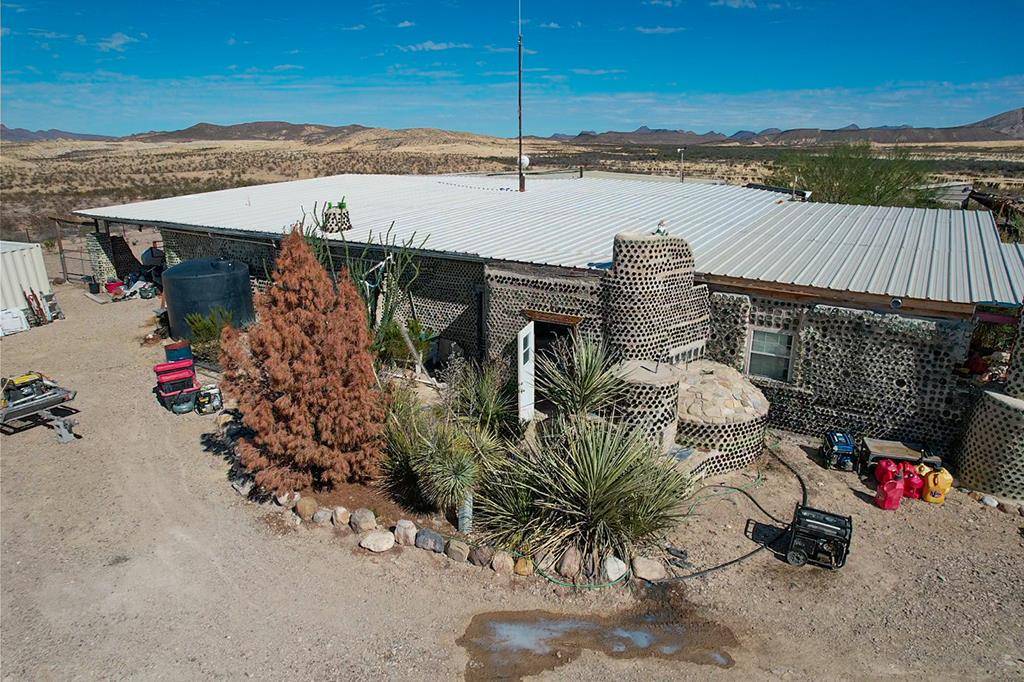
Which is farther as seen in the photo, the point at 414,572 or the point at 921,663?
the point at 414,572

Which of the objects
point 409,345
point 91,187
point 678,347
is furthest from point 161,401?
point 91,187

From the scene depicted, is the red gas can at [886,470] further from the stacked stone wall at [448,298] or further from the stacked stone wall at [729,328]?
the stacked stone wall at [448,298]

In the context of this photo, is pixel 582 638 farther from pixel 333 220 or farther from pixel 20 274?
pixel 20 274

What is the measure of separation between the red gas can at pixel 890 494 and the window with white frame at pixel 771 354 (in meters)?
2.72

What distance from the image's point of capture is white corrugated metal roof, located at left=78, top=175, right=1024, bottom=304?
12594 mm

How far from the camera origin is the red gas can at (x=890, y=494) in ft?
32.8

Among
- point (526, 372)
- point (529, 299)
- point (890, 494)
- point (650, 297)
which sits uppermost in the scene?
point (650, 297)

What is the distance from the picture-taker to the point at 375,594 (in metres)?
8.33

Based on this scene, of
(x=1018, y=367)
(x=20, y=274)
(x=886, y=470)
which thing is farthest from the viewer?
(x=20, y=274)

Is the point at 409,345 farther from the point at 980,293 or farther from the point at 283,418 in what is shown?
the point at 980,293

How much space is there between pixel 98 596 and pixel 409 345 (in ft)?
22.5

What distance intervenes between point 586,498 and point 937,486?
5.50m

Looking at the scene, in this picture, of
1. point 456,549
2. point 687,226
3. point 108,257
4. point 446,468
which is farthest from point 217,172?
point 456,549

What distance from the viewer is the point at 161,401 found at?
1409 cm
